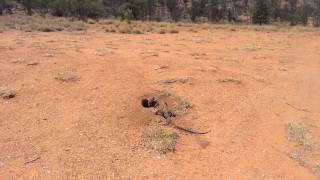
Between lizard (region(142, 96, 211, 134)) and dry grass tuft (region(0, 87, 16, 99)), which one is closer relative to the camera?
lizard (region(142, 96, 211, 134))

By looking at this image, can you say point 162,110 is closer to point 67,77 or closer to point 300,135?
point 67,77

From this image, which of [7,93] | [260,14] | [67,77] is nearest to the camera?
[7,93]

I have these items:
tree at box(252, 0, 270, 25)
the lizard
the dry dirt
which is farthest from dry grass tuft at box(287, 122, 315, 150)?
tree at box(252, 0, 270, 25)

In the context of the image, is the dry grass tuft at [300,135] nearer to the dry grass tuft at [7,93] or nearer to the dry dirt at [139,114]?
the dry dirt at [139,114]

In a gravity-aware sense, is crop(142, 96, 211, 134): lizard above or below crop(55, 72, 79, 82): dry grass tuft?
below

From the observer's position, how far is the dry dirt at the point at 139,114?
690 centimetres

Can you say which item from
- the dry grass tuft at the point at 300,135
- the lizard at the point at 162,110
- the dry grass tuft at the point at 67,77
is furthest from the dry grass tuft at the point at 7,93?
the dry grass tuft at the point at 300,135

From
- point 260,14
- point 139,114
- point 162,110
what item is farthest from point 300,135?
point 260,14

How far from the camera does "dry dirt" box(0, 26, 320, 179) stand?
6.90 m

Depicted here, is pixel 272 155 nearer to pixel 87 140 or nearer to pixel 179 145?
pixel 179 145

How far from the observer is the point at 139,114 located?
821 cm

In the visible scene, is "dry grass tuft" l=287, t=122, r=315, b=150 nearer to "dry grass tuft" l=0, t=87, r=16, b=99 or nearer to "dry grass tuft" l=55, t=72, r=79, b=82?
"dry grass tuft" l=55, t=72, r=79, b=82

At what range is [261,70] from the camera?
12.0 metres

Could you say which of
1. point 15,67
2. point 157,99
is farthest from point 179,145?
point 15,67
